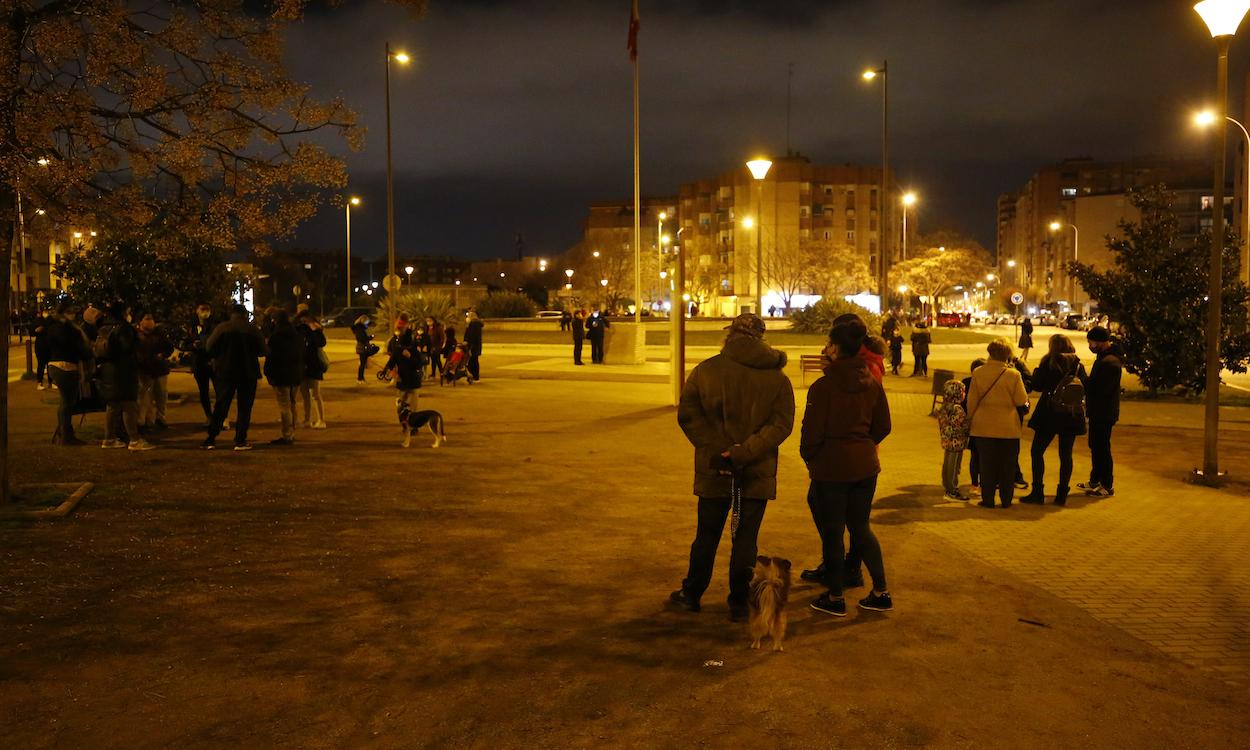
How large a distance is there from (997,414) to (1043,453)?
111 cm

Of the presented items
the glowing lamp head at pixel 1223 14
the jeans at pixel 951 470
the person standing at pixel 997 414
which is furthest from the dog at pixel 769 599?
the glowing lamp head at pixel 1223 14

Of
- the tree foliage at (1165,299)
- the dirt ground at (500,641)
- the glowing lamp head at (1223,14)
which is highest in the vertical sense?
the glowing lamp head at (1223,14)

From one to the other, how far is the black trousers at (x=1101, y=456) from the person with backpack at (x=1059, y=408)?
486mm

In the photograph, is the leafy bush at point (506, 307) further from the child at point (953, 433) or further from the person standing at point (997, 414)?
the person standing at point (997, 414)

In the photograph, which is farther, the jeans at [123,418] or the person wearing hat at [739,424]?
the jeans at [123,418]

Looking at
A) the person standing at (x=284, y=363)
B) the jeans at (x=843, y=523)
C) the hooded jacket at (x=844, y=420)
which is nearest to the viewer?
the hooded jacket at (x=844, y=420)

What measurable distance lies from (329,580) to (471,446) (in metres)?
6.29

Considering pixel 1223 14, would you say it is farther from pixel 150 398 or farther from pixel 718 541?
pixel 150 398

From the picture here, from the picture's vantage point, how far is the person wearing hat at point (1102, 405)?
32.9 feet

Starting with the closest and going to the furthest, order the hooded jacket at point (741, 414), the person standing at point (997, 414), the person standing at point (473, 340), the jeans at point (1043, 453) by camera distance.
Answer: the hooded jacket at point (741, 414) < the person standing at point (997, 414) < the jeans at point (1043, 453) < the person standing at point (473, 340)

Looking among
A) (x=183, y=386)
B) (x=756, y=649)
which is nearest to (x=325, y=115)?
(x=756, y=649)

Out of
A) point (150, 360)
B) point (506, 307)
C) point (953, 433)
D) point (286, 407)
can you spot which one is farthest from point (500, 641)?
point (506, 307)

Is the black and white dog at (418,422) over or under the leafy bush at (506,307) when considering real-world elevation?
under

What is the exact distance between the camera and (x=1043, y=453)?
9898 mm
